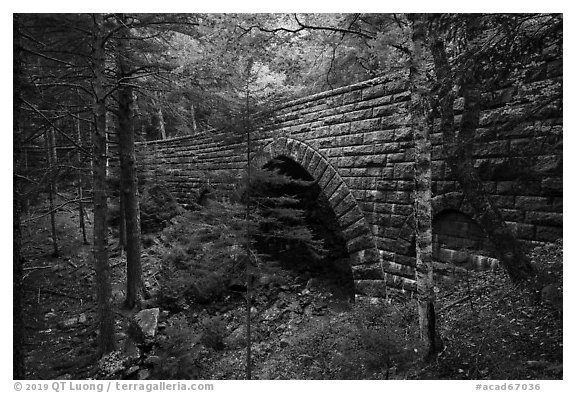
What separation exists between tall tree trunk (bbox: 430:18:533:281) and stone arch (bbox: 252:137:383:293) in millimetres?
1467

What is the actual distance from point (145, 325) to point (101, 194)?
230 centimetres

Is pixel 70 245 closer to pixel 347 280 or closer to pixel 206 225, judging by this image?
pixel 206 225

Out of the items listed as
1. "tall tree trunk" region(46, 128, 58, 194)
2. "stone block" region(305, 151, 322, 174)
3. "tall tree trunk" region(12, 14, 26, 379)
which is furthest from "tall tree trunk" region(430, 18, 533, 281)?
"tall tree trunk" region(46, 128, 58, 194)

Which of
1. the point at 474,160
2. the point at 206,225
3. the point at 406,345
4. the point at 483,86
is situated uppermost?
the point at 483,86

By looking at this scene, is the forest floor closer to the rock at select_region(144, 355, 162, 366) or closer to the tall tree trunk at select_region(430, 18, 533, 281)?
the rock at select_region(144, 355, 162, 366)

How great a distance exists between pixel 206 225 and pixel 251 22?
268cm

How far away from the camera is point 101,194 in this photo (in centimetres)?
409

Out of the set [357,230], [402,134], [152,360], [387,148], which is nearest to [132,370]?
[152,360]

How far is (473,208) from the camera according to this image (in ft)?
12.6

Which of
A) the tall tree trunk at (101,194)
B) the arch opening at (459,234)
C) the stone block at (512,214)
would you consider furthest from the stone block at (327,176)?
the tall tree trunk at (101,194)

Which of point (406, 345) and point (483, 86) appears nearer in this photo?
point (406, 345)

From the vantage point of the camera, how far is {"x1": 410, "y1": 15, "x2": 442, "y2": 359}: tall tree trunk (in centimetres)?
321

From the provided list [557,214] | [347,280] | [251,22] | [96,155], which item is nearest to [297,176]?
[347,280]
